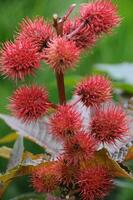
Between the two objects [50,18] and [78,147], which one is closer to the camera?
[78,147]

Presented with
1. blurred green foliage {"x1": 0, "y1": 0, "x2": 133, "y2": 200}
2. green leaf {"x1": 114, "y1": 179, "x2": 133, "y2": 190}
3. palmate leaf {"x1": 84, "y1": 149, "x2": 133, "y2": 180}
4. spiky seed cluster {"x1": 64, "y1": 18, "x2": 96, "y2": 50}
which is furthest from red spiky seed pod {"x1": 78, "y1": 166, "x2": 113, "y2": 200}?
blurred green foliage {"x1": 0, "y1": 0, "x2": 133, "y2": 200}

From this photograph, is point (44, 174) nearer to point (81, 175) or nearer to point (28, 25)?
point (81, 175)

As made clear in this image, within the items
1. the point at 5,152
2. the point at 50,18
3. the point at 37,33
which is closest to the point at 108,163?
the point at 37,33

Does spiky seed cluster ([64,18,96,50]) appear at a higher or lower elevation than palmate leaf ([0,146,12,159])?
higher

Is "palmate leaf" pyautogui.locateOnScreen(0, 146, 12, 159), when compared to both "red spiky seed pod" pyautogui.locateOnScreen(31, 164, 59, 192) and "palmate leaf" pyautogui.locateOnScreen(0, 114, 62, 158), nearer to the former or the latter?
"palmate leaf" pyautogui.locateOnScreen(0, 114, 62, 158)

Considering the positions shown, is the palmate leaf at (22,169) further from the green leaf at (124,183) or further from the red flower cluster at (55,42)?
the green leaf at (124,183)

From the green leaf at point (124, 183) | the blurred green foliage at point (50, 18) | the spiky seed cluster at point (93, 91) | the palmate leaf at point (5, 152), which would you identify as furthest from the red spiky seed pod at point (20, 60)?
the blurred green foliage at point (50, 18)

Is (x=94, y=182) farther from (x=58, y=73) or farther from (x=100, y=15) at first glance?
(x=100, y=15)
